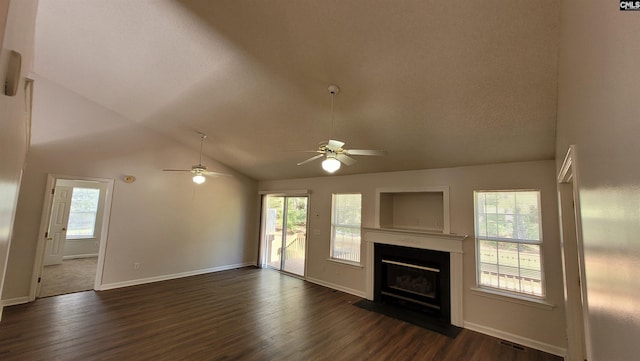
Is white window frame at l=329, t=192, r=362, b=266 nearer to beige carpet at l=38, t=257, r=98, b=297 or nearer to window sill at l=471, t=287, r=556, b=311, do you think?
window sill at l=471, t=287, r=556, b=311

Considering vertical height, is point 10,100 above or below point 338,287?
above

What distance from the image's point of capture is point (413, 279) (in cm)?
480

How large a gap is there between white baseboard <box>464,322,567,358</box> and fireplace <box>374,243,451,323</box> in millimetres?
382

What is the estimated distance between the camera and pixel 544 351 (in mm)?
3416

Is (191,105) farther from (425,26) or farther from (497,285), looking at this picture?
(497,285)

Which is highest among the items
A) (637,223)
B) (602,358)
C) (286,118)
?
(286,118)

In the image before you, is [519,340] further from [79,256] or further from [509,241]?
[79,256]

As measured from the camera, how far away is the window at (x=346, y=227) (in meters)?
5.70

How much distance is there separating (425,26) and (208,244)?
6.55m

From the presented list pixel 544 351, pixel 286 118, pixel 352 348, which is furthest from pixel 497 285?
pixel 286 118

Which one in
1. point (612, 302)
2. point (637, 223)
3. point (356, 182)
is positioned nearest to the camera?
point (637, 223)

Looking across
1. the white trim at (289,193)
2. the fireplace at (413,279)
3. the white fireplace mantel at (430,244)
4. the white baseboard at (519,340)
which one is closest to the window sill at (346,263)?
the white fireplace mantel at (430,244)

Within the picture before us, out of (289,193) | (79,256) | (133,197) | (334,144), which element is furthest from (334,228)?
(79,256)

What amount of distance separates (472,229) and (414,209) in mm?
1162
